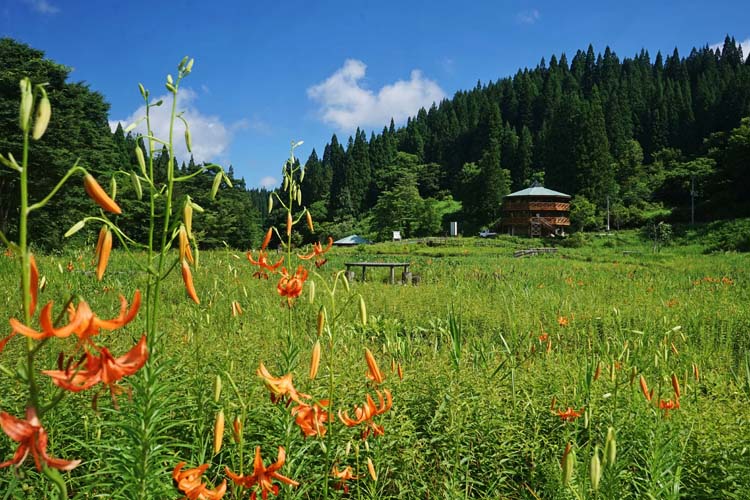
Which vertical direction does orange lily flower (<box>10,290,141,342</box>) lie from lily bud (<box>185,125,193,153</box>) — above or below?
below

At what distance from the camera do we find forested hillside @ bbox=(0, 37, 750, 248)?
19.9 metres

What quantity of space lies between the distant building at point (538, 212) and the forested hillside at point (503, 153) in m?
2.18

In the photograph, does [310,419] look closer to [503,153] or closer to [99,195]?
[99,195]

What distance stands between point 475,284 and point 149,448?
25.3ft

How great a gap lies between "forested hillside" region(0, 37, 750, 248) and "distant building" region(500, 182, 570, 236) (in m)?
2.18

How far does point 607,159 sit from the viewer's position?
136 ft

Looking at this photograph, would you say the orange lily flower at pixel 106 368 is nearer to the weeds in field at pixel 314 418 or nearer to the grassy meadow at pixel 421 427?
the weeds in field at pixel 314 418

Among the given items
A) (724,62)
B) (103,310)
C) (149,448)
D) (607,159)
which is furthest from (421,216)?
(724,62)

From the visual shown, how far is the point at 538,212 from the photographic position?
4000 centimetres

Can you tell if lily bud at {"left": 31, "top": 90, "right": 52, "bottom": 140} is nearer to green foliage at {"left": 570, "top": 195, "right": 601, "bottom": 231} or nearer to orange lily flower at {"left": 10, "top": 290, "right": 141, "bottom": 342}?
orange lily flower at {"left": 10, "top": 290, "right": 141, "bottom": 342}

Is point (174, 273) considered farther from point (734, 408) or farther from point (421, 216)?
point (421, 216)

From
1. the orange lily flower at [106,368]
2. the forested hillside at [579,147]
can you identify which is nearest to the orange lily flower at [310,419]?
the orange lily flower at [106,368]

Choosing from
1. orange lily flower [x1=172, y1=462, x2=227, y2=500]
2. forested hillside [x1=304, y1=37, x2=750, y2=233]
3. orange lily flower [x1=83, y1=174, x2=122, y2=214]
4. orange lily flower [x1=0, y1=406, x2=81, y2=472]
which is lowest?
orange lily flower [x1=172, y1=462, x2=227, y2=500]

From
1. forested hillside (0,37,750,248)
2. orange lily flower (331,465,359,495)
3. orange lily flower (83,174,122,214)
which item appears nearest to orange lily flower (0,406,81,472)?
orange lily flower (83,174,122,214)
